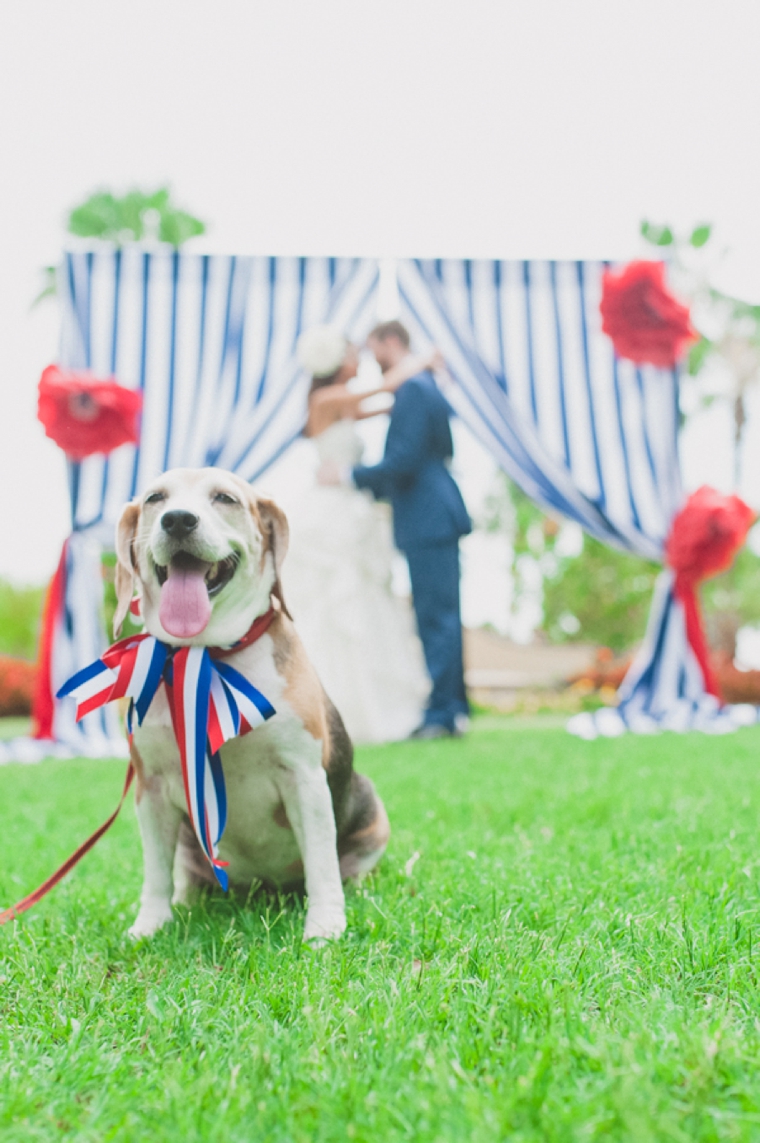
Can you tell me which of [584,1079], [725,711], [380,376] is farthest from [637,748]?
[584,1079]

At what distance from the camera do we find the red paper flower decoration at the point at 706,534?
6.63 m

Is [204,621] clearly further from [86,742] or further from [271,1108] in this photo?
[86,742]

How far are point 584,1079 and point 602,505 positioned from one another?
20.9ft

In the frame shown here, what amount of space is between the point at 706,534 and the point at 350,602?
110 inches

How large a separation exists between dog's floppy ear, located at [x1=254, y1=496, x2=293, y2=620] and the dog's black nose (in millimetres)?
229

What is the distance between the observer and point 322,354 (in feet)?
20.6

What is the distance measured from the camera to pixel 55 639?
666 centimetres

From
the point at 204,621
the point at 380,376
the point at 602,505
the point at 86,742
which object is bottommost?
the point at 86,742

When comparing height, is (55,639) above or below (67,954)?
above

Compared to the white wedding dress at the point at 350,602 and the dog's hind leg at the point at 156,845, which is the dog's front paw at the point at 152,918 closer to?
the dog's hind leg at the point at 156,845

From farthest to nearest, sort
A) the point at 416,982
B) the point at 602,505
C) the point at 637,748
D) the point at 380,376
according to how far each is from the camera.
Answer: the point at 602,505 → the point at 380,376 → the point at 637,748 → the point at 416,982

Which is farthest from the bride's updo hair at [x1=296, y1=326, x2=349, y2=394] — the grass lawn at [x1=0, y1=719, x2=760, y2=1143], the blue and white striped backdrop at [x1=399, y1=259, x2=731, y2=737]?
the grass lawn at [x1=0, y1=719, x2=760, y2=1143]

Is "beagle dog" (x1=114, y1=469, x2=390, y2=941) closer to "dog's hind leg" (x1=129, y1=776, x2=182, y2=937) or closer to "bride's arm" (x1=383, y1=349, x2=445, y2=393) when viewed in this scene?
"dog's hind leg" (x1=129, y1=776, x2=182, y2=937)

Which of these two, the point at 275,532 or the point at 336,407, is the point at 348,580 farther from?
the point at 275,532
